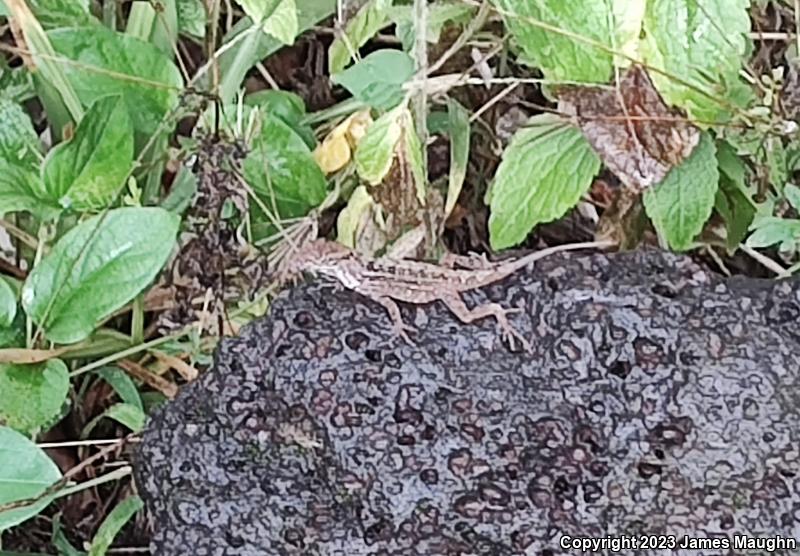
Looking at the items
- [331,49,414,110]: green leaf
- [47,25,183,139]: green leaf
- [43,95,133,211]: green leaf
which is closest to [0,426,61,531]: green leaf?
[43,95,133,211]: green leaf

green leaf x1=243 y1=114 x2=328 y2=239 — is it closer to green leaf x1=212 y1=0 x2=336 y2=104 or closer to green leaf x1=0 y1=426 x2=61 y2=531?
green leaf x1=212 y1=0 x2=336 y2=104

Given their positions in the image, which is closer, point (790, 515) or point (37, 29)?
point (790, 515)

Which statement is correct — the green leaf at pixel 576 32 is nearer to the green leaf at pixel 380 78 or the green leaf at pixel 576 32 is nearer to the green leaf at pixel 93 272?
the green leaf at pixel 380 78

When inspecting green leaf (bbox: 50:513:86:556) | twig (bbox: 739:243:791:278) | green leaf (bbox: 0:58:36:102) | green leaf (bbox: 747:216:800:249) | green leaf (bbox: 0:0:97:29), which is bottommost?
green leaf (bbox: 50:513:86:556)

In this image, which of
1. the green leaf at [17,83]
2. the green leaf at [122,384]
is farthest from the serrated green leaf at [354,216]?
the green leaf at [17,83]

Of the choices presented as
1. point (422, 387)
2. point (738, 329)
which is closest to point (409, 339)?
point (422, 387)

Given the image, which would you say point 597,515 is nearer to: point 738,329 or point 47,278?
point 738,329
